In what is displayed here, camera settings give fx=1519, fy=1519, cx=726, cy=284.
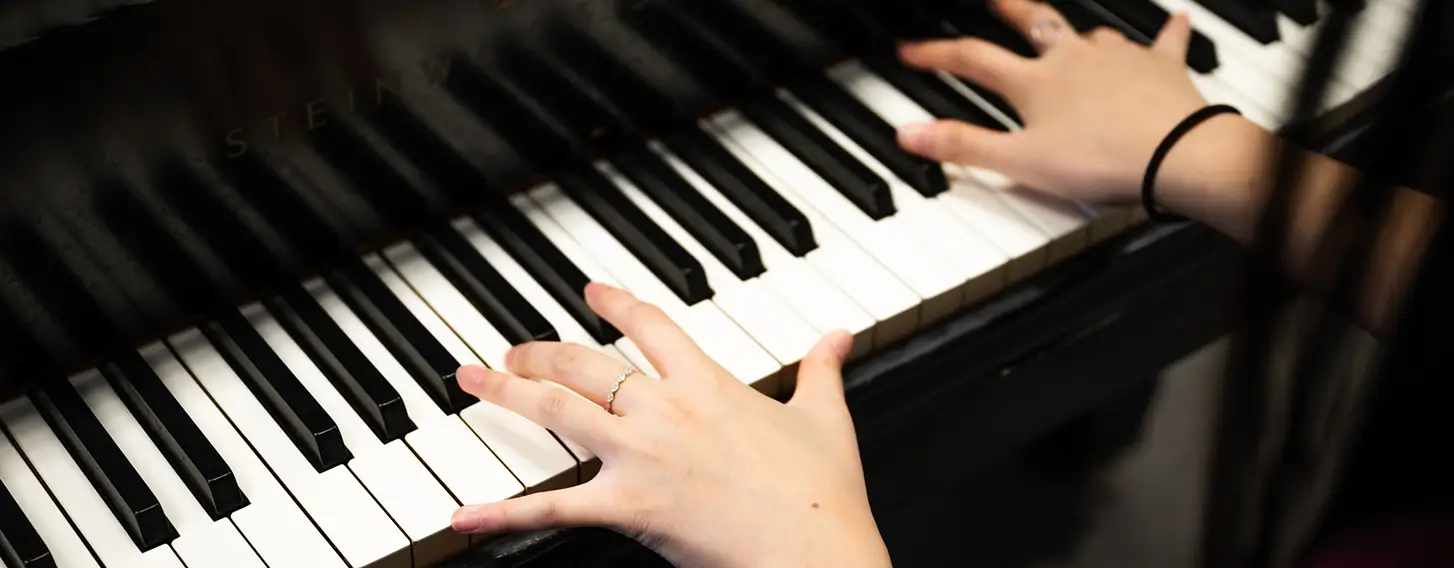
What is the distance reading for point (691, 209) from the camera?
1.34 metres

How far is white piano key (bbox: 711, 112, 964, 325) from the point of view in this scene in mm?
1296

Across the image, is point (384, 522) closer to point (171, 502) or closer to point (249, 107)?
point (171, 502)

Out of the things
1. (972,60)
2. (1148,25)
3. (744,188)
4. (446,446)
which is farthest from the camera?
(1148,25)

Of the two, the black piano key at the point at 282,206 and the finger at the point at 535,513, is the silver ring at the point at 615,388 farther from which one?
the black piano key at the point at 282,206

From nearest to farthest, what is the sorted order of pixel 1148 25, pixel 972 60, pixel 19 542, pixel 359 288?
pixel 19 542
pixel 359 288
pixel 972 60
pixel 1148 25

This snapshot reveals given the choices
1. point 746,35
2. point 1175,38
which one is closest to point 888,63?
point 746,35

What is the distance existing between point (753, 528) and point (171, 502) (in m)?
0.42

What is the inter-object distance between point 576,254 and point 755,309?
17cm

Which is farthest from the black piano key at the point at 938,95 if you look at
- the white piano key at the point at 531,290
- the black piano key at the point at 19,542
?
the black piano key at the point at 19,542

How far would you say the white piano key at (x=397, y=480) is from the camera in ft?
3.54

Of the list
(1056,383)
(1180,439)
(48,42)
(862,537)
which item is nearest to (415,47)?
(48,42)

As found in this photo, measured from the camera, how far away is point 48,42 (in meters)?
1.00

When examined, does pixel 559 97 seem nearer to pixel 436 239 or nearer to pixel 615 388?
pixel 436 239

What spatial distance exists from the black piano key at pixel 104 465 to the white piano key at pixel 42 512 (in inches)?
1.2
